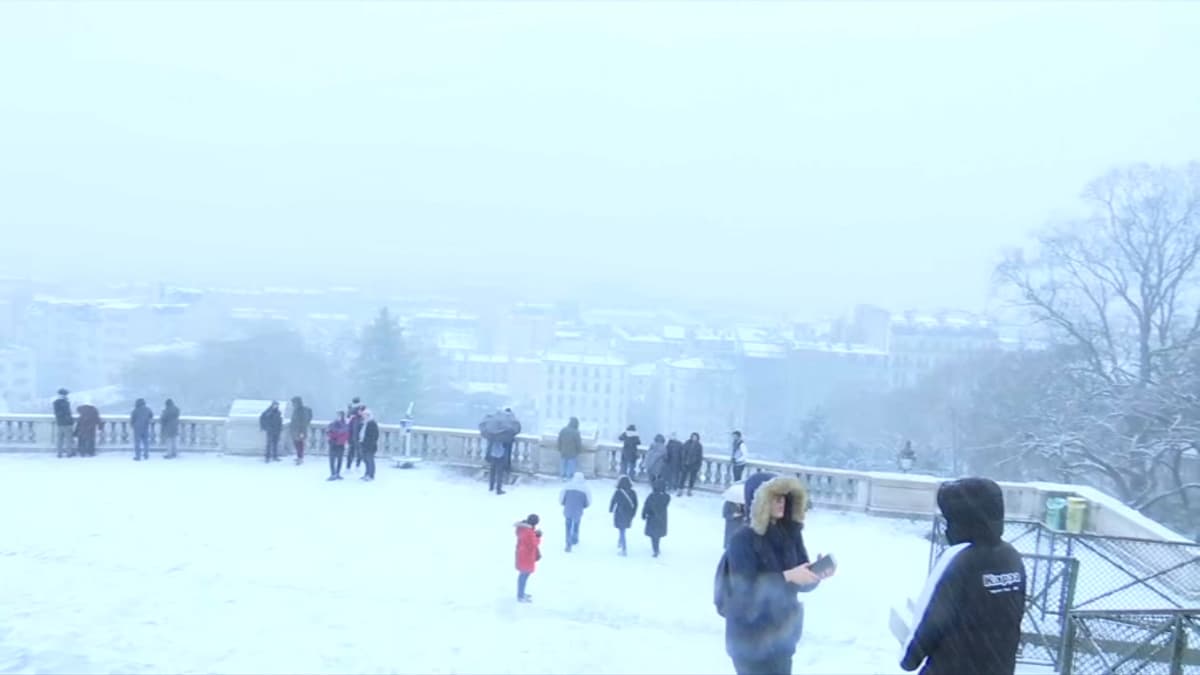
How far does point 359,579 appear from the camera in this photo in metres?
11.4

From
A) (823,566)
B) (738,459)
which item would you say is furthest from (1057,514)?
(823,566)

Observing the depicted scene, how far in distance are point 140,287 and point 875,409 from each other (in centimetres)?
8255

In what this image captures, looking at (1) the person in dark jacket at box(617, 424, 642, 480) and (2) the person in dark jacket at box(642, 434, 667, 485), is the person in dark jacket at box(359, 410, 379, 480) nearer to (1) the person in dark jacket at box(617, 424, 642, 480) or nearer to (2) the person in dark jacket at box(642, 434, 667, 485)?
(1) the person in dark jacket at box(617, 424, 642, 480)

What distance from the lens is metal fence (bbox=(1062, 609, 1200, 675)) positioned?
596 cm

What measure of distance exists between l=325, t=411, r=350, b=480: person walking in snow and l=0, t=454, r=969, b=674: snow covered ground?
11.8 inches

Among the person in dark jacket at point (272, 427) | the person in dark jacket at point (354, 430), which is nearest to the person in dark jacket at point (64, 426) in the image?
the person in dark jacket at point (272, 427)

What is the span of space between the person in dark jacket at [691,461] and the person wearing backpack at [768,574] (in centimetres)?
1132

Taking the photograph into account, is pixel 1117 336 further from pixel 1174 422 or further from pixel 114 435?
pixel 114 435

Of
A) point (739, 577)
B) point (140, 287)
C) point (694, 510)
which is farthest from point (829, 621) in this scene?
point (140, 287)

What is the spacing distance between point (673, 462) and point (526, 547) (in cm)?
577

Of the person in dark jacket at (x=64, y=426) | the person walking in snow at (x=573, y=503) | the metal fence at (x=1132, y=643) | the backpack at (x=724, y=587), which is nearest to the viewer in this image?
the backpack at (x=724, y=587)

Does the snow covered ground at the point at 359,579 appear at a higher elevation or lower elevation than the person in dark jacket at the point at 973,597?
lower

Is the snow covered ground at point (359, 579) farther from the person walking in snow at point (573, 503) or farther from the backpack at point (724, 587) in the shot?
the backpack at point (724, 587)

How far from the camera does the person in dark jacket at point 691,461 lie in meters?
16.4
